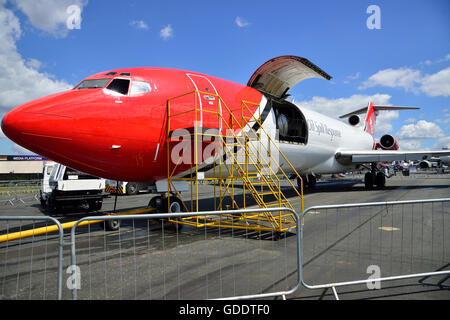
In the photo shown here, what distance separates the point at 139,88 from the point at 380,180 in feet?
61.1

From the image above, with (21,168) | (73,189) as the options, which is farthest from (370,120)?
(21,168)

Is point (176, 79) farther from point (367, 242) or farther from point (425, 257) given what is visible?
point (425, 257)

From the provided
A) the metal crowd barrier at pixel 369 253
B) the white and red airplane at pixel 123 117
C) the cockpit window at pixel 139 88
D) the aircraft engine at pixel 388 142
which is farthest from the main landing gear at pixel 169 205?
the aircraft engine at pixel 388 142

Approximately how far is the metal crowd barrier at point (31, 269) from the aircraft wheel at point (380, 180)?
778 inches

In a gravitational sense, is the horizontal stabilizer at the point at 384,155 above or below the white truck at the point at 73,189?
above

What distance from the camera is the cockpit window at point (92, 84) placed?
6.63m

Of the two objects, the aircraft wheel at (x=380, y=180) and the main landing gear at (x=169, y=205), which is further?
the aircraft wheel at (x=380, y=180)

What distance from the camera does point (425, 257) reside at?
508 centimetres

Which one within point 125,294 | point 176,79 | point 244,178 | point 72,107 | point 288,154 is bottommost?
point 125,294

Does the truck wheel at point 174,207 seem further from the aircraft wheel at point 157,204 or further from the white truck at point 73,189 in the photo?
the white truck at point 73,189

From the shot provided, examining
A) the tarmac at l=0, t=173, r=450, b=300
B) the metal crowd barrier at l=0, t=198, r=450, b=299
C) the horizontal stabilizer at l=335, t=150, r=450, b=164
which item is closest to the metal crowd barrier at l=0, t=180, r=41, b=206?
the tarmac at l=0, t=173, r=450, b=300

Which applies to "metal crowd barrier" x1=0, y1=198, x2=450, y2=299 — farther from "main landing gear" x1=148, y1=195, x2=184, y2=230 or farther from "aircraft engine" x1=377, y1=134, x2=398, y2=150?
"aircraft engine" x1=377, y1=134, x2=398, y2=150
